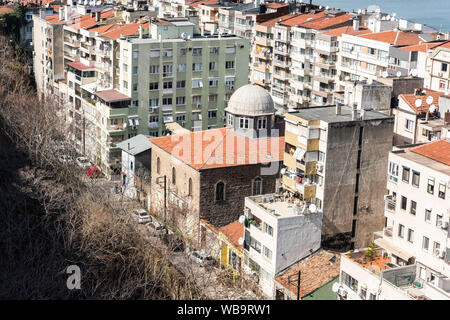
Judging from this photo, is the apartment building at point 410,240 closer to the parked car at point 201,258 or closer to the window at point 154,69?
the parked car at point 201,258

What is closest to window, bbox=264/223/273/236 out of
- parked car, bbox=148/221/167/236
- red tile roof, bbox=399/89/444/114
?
parked car, bbox=148/221/167/236

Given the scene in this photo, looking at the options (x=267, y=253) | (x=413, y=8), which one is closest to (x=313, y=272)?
(x=267, y=253)

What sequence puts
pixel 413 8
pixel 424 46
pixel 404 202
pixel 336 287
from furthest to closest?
1. pixel 413 8
2. pixel 424 46
3. pixel 404 202
4. pixel 336 287

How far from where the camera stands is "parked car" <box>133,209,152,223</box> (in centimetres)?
4737

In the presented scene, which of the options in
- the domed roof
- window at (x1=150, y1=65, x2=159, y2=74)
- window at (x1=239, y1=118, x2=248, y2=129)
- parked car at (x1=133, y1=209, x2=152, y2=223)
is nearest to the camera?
the domed roof

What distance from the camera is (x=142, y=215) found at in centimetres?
4812

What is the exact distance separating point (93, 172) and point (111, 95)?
6.50m

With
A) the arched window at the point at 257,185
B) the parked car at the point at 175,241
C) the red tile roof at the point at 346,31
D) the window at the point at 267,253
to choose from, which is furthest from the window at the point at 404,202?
the red tile roof at the point at 346,31

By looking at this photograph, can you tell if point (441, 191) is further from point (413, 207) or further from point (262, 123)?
point (262, 123)

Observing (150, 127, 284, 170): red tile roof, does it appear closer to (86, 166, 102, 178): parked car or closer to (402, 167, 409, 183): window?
(86, 166, 102, 178): parked car

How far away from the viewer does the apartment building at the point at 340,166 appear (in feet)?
122

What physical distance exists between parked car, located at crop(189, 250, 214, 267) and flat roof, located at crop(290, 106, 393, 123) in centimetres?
1019

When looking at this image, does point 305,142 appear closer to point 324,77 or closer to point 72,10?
point 324,77

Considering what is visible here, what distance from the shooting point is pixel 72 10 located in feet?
247
